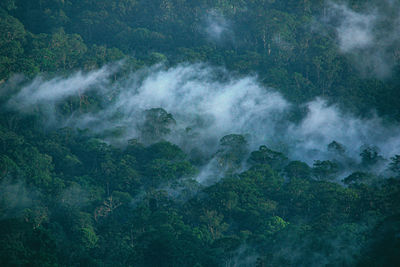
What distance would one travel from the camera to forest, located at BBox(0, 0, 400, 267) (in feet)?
123

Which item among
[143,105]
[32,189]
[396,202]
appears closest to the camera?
[396,202]

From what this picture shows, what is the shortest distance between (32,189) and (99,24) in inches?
1307

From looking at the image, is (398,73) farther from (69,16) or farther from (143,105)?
(69,16)

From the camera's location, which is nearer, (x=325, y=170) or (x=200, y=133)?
(x=325, y=170)

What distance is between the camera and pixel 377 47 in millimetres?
65188

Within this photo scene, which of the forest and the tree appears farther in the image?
the tree

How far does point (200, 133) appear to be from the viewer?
59.0 meters

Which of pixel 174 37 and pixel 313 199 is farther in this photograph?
pixel 174 37

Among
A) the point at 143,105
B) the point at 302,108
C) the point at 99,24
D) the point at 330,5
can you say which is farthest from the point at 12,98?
the point at 330,5

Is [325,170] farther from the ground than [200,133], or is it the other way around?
[200,133]

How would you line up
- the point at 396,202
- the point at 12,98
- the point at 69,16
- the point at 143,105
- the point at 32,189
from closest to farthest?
1. the point at 396,202
2. the point at 32,189
3. the point at 12,98
4. the point at 143,105
5. the point at 69,16

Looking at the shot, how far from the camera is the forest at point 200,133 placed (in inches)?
1480

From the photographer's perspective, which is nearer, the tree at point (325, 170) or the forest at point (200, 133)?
the forest at point (200, 133)

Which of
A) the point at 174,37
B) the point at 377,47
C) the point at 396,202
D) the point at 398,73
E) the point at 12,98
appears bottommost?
the point at 396,202
